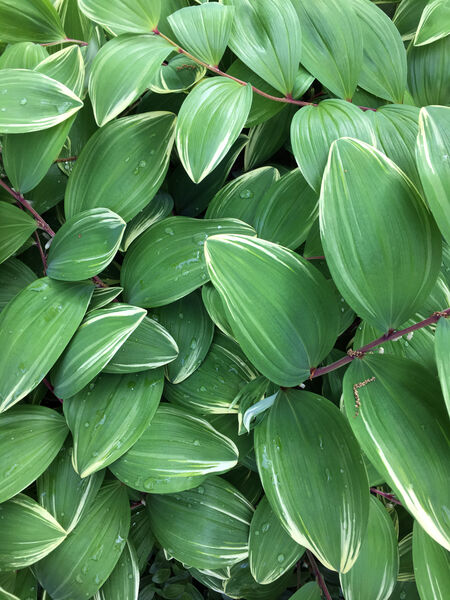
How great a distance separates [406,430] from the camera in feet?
1.48

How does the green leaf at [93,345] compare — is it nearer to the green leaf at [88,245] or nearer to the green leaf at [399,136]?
the green leaf at [88,245]

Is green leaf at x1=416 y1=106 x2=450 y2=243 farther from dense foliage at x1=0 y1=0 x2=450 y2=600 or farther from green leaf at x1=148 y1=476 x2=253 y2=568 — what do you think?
green leaf at x1=148 y1=476 x2=253 y2=568

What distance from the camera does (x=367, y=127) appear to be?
57cm

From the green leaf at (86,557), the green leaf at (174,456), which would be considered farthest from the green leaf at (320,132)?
the green leaf at (86,557)

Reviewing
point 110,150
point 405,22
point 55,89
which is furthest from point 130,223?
point 405,22

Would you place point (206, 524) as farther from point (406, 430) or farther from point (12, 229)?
point (12, 229)

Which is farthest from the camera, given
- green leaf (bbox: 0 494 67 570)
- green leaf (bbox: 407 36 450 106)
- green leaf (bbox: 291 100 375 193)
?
green leaf (bbox: 407 36 450 106)

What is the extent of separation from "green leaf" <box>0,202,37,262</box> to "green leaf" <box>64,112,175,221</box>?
132 millimetres

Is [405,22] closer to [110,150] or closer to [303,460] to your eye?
[110,150]

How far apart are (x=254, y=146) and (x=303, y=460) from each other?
0.55 m

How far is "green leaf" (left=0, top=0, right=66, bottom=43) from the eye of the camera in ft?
2.36

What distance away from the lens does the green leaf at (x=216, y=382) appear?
70cm

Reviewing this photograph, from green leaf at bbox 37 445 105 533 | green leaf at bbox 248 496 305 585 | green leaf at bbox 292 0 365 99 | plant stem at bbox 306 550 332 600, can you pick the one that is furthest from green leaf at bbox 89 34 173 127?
plant stem at bbox 306 550 332 600

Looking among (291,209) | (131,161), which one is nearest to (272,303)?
(291,209)
